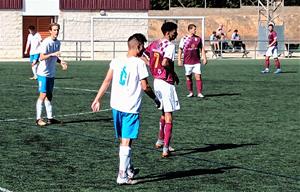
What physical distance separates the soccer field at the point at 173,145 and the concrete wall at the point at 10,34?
26320mm

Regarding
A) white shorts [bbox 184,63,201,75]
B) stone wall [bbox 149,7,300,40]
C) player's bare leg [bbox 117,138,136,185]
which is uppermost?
stone wall [bbox 149,7,300,40]

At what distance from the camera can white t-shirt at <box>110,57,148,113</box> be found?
10.0 metres

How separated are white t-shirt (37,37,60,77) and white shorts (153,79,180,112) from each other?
386 cm

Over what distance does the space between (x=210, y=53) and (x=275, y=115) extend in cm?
3699

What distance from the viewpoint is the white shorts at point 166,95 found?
41.1ft

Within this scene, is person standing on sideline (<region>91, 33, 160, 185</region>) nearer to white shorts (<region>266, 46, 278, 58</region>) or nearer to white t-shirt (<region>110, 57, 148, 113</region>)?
white t-shirt (<region>110, 57, 148, 113</region>)

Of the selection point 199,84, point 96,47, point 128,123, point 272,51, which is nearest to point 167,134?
point 128,123

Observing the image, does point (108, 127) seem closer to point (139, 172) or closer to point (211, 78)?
point (139, 172)

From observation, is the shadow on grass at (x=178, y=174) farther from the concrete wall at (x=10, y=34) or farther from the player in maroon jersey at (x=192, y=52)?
the concrete wall at (x=10, y=34)

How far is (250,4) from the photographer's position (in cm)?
8881

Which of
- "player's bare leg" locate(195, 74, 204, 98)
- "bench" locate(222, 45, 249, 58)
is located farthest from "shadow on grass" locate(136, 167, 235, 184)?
"bench" locate(222, 45, 249, 58)

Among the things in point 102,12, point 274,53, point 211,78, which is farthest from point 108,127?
point 102,12

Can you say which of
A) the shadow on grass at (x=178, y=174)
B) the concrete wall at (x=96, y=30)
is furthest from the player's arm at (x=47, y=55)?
the concrete wall at (x=96, y=30)

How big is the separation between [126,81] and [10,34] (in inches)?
1632
